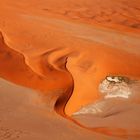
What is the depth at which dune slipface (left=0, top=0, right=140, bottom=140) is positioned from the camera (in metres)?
4.29

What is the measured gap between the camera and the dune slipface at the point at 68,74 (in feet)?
14.1

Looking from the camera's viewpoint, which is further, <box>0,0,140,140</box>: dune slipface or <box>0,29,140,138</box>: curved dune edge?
<box>0,29,140,138</box>: curved dune edge

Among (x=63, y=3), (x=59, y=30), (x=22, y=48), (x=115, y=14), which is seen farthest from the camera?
(x=63, y=3)

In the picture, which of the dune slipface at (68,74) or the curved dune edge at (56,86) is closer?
the dune slipface at (68,74)

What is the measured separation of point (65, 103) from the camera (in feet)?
17.7

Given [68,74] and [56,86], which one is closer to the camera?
[56,86]

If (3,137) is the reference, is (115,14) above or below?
below

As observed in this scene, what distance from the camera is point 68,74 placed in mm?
6566

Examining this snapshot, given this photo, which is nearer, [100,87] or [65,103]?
[65,103]

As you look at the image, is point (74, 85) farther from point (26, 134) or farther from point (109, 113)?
point (26, 134)

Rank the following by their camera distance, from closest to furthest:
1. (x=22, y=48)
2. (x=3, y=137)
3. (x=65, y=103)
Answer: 1. (x=3, y=137)
2. (x=65, y=103)
3. (x=22, y=48)

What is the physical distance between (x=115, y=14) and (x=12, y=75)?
277 inches

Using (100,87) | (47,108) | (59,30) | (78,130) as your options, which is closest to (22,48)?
(59,30)

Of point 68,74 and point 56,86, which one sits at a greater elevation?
point 56,86
